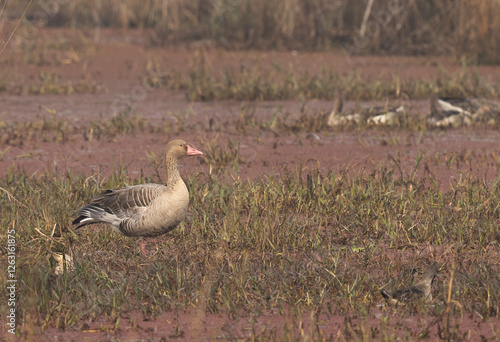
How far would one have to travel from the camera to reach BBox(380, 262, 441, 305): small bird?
16.3ft

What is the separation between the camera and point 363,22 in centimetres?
1845

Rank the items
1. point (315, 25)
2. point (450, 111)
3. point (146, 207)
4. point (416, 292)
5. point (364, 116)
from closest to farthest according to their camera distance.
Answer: point (416, 292) → point (146, 207) → point (364, 116) → point (450, 111) → point (315, 25)

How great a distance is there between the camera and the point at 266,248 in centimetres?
608

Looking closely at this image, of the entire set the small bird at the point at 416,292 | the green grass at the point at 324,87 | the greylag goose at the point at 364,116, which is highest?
the small bird at the point at 416,292

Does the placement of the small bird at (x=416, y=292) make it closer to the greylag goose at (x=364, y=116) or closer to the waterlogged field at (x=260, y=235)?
the waterlogged field at (x=260, y=235)

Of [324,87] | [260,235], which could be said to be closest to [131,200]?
[260,235]

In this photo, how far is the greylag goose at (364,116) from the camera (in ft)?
37.4

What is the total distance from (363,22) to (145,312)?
14445 mm

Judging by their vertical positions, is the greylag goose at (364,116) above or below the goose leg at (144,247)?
below

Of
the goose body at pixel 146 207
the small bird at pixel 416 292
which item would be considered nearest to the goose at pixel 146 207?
the goose body at pixel 146 207

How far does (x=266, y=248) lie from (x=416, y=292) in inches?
55.1

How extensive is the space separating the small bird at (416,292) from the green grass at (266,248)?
85mm

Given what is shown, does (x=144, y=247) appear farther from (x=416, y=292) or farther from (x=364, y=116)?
(x=364, y=116)

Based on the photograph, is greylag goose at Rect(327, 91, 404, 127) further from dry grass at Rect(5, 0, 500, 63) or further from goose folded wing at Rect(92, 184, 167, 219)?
dry grass at Rect(5, 0, 500, 63)
